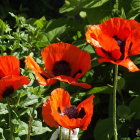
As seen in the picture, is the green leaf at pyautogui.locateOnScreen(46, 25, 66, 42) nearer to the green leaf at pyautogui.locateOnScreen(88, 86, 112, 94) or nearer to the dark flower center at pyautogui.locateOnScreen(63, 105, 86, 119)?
the green leaf at pyautogui.locateOnScreen(88, 86, 112, 94)

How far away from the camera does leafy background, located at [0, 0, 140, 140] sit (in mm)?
2049

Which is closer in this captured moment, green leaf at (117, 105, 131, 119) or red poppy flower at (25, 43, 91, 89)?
red poppy flower at (25, 43, 91, 89)

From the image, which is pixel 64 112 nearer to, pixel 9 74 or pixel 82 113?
pixel 82 113

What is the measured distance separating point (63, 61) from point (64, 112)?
195 mm

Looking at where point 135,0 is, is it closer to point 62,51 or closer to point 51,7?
point 62,51

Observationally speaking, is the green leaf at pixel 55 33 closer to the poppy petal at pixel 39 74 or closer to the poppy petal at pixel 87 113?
the poppy petal at pixel 39 74

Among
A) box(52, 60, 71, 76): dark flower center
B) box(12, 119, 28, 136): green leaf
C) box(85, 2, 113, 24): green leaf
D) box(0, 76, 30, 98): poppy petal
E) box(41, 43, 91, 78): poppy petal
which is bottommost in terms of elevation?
box(12, 119, 28, 136): green leaf

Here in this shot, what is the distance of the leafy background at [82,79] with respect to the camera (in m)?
2.05

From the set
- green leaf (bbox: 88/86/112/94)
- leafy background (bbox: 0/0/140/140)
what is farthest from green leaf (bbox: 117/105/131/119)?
green leaf (bbox: 88/86/112/94)

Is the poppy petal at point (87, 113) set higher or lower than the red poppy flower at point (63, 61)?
lower

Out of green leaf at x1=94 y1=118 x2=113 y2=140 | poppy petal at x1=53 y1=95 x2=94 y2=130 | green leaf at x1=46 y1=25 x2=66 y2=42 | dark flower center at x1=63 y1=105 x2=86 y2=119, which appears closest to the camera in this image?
poppy petal at x1=53 y1=95 x2=94 y2=130

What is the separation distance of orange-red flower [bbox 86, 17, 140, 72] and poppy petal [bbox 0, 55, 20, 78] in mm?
226

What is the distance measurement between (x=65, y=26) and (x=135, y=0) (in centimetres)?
43

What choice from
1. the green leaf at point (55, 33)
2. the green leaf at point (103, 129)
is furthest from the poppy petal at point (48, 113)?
the green leaf at point (55, 33)
